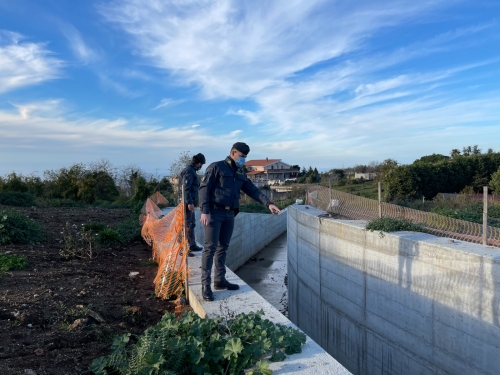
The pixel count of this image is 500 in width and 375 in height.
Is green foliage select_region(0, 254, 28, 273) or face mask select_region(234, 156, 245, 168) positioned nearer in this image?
face mask select_region(234, 156, 245, 168)

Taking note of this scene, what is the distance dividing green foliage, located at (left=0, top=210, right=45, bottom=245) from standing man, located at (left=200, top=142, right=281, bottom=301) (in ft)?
14.3

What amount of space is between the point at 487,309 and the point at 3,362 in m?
5.08

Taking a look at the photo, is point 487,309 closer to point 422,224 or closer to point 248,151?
point 422,224

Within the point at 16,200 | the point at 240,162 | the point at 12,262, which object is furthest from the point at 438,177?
the point at 16,200

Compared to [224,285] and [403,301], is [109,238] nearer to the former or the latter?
[224,285]

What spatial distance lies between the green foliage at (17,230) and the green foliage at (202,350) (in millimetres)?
4877

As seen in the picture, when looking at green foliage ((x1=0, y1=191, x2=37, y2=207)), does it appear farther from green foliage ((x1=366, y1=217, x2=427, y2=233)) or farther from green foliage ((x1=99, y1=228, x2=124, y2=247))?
green foliage ((x1=366, y1=217, x2=427, y2=233))

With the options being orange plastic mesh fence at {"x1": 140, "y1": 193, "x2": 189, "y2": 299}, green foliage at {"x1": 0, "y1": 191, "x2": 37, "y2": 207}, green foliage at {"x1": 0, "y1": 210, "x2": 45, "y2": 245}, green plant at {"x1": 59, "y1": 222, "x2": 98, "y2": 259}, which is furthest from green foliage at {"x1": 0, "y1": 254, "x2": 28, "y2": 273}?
green foliage at {"x1": 0, "y1": 191, "x2": 37, "y2": 207}

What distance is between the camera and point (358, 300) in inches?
265

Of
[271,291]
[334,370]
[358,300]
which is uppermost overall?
[334,370]

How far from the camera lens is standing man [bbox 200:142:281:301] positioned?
414cm

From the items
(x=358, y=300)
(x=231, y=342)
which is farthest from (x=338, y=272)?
(x=231, y=342)

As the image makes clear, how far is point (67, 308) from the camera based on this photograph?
3.83 meters

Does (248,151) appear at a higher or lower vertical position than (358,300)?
higher
